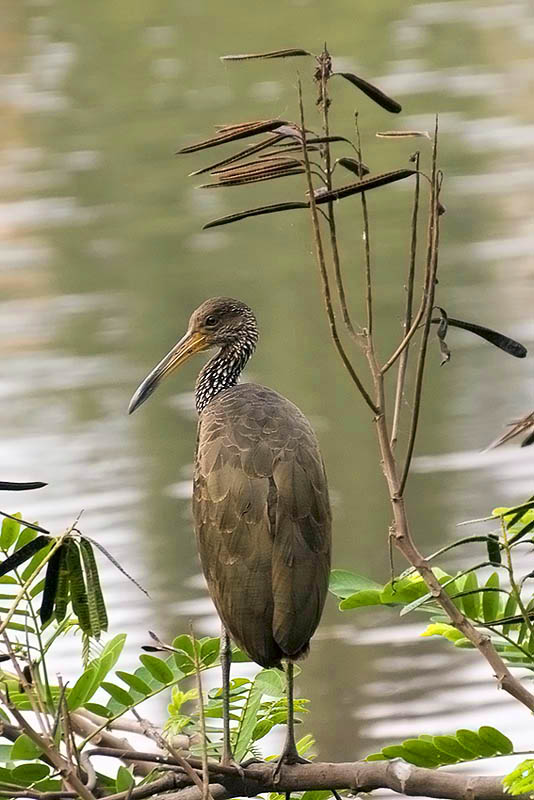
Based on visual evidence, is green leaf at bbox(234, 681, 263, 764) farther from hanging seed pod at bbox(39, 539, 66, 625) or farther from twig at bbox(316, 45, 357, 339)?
twig at bbox(316, 45, 357, 339)

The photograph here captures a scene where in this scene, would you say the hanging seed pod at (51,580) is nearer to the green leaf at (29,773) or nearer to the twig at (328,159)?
the green leaf at (29,773)

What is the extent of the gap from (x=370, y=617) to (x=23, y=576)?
3.78m

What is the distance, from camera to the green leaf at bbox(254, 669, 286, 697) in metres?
2.97

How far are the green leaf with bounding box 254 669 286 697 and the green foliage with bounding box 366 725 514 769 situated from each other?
1.89 feet

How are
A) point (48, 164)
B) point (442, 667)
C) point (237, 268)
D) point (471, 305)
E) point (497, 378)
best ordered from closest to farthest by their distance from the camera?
point (442, 667), point (497, 378), point (471, 305), point (237, 268), point (48, 164)

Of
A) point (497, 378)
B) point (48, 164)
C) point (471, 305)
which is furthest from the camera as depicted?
point (48, 164)

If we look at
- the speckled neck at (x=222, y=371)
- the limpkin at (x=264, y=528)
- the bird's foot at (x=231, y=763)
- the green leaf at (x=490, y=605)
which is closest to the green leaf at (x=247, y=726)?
the bird's foot at (x=231, y=763)

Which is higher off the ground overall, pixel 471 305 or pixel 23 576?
pixel 23 576

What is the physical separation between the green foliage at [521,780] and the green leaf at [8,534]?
998 millimetres

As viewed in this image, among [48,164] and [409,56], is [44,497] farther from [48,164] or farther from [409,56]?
[409,56]

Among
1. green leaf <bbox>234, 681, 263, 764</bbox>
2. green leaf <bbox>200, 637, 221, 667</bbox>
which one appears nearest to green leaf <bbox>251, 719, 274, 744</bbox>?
green leaf <bbox>234, 681, 263, 764</bbox>

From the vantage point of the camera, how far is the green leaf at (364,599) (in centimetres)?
253

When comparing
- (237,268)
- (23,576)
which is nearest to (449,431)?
(237,268)

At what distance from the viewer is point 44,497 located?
24.3 ft
